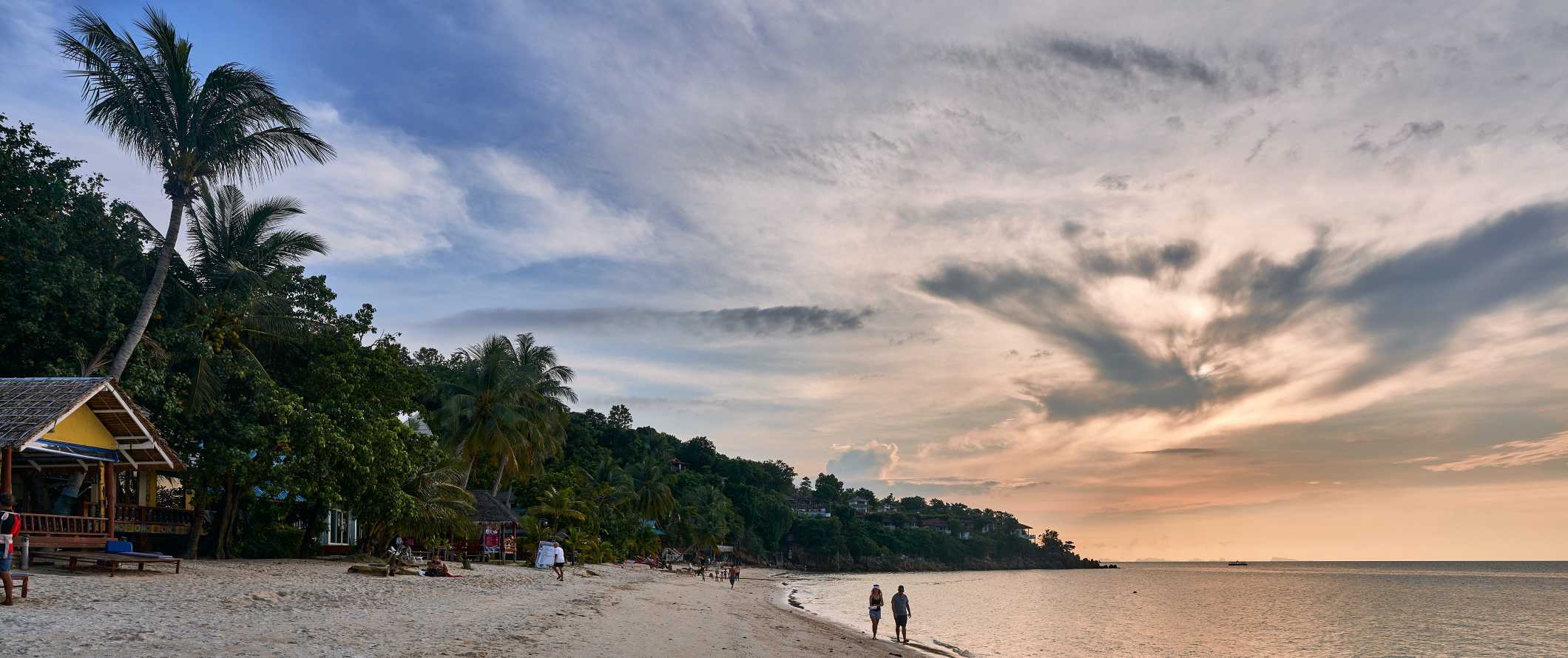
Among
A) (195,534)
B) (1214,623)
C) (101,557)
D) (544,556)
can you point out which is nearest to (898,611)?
(544,556)

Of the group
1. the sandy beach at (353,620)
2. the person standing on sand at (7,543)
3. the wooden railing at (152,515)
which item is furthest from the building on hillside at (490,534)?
the person standing on sand at (7,543)

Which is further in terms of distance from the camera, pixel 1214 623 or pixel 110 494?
pixel 1214 623

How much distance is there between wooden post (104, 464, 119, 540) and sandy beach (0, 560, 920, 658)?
1.44 metres

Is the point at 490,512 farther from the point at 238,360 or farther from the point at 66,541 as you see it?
the point at 66,541

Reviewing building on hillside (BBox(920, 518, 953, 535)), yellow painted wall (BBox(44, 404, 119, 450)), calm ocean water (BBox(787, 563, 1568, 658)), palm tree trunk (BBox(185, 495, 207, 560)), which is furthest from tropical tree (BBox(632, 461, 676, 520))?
building on hillside (BBox(920, 518, 953, 535))

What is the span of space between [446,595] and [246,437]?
6390 millimetres

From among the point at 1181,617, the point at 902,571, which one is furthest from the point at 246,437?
the point at 902,571

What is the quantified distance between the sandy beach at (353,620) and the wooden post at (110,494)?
56.9 inches

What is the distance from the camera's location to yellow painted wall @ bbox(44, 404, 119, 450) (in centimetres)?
1566

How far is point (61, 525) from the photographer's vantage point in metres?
16.4

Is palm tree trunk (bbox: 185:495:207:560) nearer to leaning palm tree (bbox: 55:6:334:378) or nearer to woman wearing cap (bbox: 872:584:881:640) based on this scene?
leaning palm tree (bbox: 55:6:334:378)

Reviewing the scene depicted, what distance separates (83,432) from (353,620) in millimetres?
8193

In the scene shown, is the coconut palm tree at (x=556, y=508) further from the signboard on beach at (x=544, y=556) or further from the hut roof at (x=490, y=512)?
the signboard on beach at (x=544, y=556)

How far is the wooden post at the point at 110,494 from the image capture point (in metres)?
17.1
